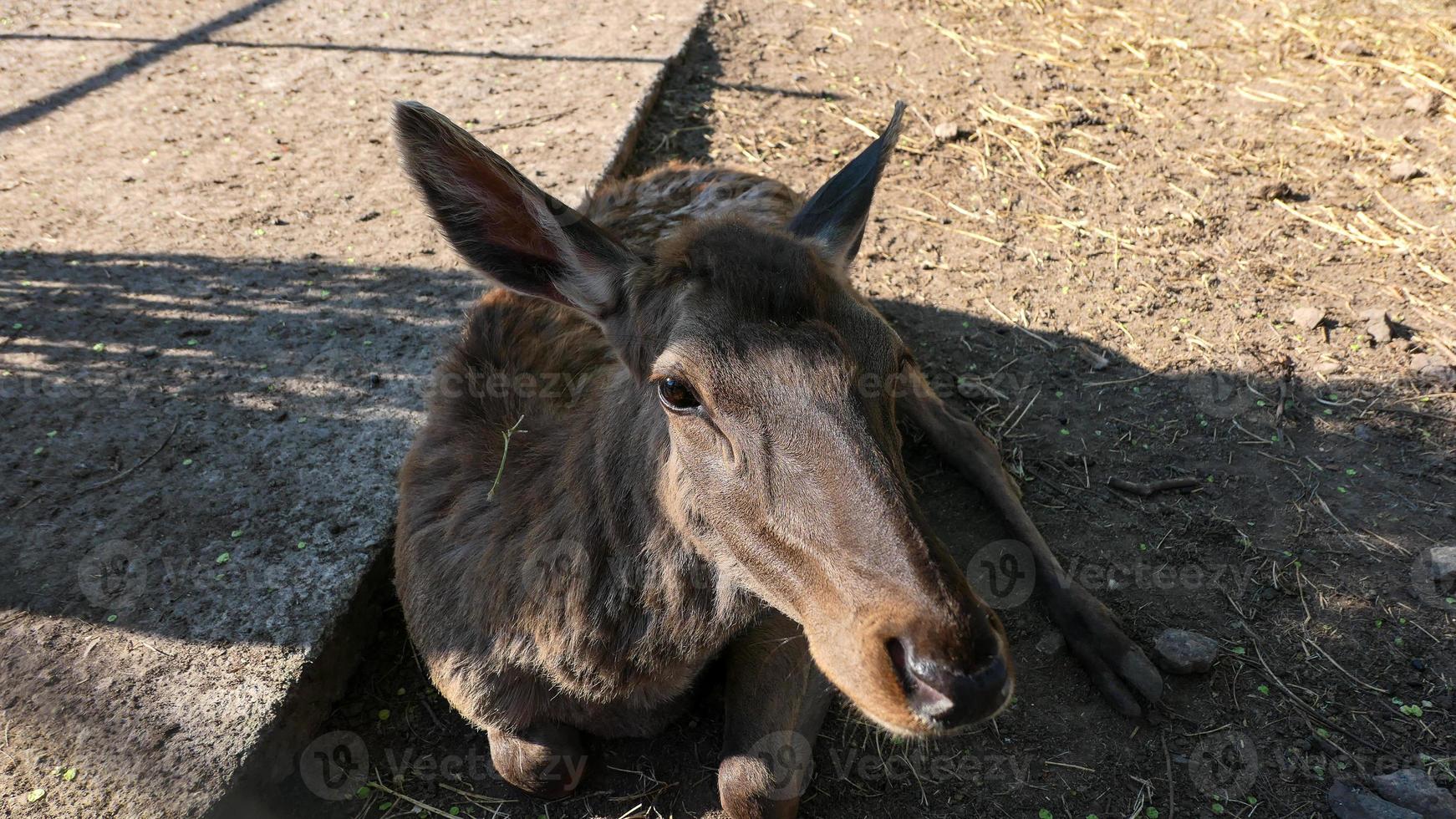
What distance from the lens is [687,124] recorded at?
22.6ft

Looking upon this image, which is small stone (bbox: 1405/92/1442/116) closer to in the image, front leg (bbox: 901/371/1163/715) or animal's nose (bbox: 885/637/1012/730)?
front leg (bbox: 901/371/1163/715)

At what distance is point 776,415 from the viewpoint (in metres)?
2.34

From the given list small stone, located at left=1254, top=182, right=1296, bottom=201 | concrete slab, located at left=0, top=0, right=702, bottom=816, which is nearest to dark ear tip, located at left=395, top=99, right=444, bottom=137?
concrete slab, located at left=0, top=0, right=702, bottom=816

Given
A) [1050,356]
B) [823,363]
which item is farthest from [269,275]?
[1050,356]

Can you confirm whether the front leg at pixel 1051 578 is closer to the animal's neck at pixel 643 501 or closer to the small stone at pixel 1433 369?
the animal's neck at pixel 643 501

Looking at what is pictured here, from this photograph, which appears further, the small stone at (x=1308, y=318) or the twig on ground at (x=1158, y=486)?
the small stone at (x=1308, y=318)

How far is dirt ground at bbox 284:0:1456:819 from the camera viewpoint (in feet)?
11.0

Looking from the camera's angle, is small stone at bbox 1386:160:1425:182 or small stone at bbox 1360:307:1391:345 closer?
small stone at bbox 1360:307:1391:345

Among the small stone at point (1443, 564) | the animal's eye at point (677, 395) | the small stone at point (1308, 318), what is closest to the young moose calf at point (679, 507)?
the animal's eye at point (677, 395)

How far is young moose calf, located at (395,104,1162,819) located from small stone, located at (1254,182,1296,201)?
342 cm

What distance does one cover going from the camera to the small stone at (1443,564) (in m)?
3.64

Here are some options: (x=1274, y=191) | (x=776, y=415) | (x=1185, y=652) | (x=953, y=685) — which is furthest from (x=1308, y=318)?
(x=953, y=685)

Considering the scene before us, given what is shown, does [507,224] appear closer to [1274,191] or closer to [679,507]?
[679,507]

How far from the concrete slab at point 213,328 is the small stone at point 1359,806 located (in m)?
3.47
